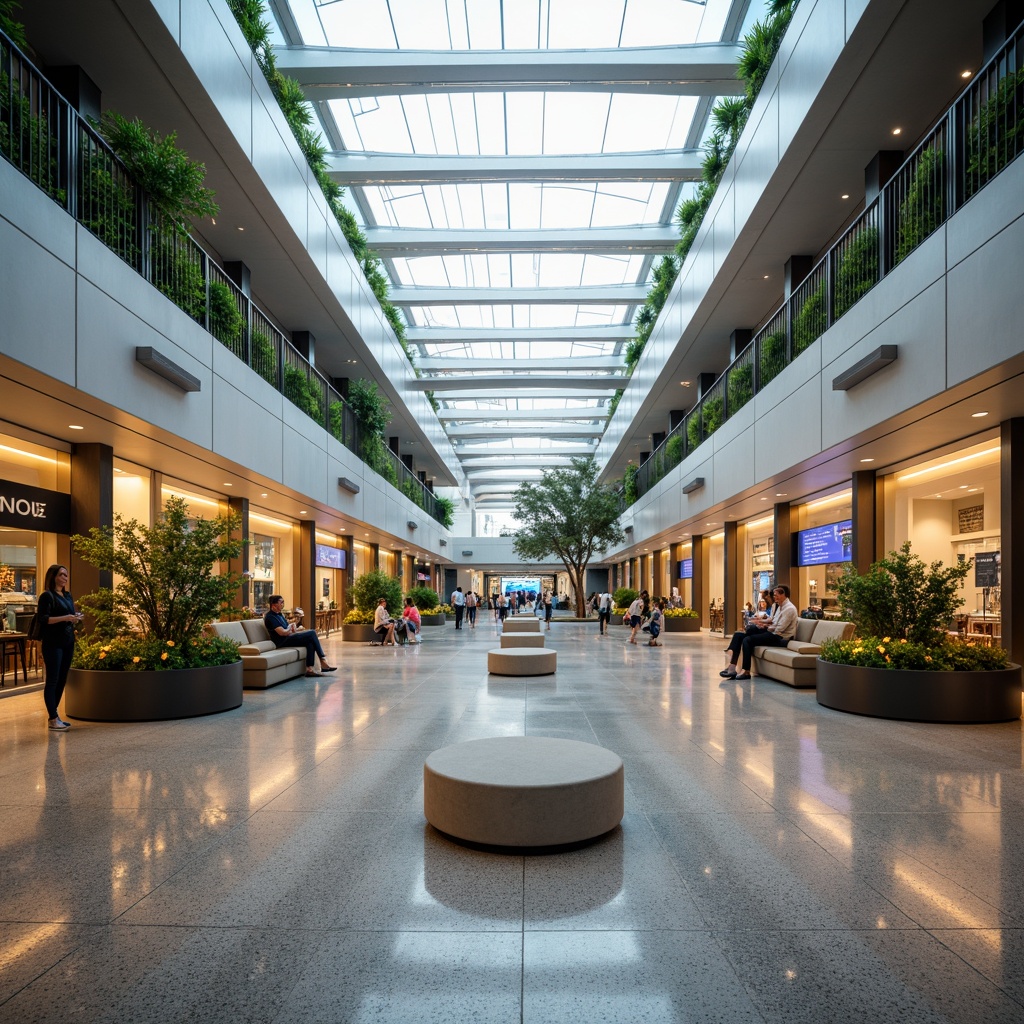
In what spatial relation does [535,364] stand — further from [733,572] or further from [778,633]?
[778,633]

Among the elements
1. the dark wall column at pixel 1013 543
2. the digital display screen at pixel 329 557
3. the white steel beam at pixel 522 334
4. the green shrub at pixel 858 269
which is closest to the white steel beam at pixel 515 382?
the white steel beam at pixel 522 334

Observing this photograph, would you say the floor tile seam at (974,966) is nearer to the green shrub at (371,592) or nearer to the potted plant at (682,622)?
the green shrub at (371,592)

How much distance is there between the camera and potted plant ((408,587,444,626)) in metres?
31.4

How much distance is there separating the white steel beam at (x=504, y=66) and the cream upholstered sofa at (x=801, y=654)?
10.7 meters

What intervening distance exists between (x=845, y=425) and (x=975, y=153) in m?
4.14

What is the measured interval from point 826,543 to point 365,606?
43.0 feet

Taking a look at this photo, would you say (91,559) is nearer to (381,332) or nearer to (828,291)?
(828,291)

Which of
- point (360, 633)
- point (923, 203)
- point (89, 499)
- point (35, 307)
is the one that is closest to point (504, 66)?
point (923, 203)

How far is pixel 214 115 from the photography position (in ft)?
34.9

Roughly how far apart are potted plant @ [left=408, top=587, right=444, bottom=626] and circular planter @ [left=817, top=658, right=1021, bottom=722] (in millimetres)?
24100

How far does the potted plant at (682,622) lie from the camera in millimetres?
26234

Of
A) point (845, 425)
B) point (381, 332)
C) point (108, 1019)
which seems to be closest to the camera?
point (108, 1019)

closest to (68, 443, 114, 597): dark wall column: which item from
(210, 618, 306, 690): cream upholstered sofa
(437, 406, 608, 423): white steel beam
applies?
(210, 618, 306, 690): cream upholstered sofa

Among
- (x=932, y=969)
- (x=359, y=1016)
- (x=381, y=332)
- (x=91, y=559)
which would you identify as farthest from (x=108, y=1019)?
(x=381, y=332)
